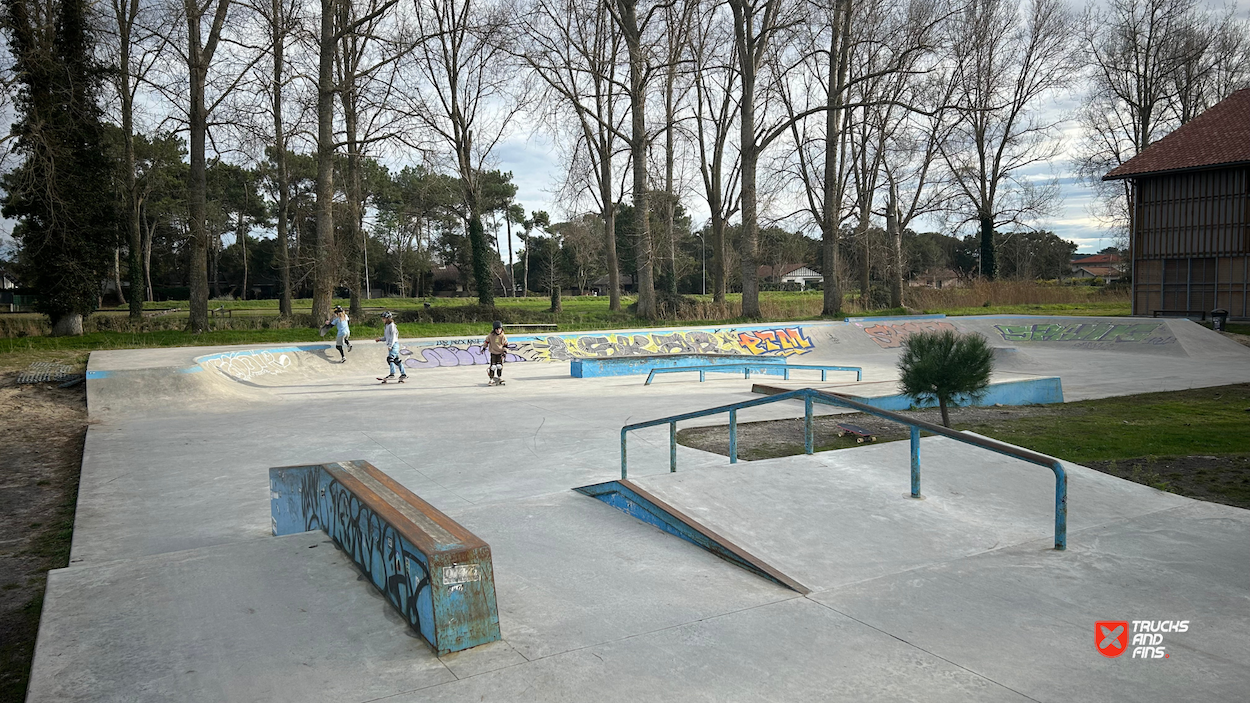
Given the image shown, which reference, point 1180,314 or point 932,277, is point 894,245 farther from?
point 932,277

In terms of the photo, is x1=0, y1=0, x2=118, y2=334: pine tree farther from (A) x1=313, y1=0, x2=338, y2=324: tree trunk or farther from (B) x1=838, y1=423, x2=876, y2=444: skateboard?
(B) x1=838, y1=423, x2=876, y2=444: skateboard

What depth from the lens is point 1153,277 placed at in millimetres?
30688

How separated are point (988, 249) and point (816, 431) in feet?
120

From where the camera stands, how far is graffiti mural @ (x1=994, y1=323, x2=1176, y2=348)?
81.8 ft

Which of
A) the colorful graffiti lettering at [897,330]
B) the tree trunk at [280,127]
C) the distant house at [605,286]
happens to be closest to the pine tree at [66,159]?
the tree trunk at [280,127]

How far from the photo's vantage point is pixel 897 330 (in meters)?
28.3

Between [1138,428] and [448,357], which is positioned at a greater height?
[448,357]

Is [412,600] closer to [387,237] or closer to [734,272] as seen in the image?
[387,237]

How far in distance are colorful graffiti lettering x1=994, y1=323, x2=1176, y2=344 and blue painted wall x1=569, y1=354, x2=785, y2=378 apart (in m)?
13.5

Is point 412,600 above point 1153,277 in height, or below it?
below

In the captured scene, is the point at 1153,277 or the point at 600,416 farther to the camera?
the point at 1153,277

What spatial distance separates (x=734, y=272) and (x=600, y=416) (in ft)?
240

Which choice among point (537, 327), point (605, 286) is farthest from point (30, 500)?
point (605, 286)

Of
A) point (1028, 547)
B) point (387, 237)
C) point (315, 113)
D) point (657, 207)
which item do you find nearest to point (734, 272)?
point (387, 237)
